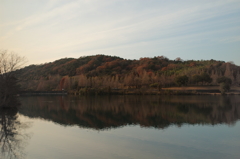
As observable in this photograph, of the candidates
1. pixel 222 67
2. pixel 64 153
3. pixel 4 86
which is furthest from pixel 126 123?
pixel 222 67

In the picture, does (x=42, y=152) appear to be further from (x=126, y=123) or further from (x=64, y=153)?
(x=126, y=123)

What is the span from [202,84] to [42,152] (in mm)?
57060

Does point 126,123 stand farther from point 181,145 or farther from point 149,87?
point 149,87

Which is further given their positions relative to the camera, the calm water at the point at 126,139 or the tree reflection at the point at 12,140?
the tree reflection at the point at 12,140

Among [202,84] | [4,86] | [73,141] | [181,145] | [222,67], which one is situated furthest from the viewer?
[222,67]

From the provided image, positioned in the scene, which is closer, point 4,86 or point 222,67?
point 4,86

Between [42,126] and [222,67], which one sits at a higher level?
[222,67]

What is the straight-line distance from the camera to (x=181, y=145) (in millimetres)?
10219

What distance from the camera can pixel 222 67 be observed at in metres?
69.4

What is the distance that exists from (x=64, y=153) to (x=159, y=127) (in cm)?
701

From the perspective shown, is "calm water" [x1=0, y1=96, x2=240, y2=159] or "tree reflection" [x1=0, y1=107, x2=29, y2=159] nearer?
"calm water" [x1=0, y1=96, x2=240, y2=159]

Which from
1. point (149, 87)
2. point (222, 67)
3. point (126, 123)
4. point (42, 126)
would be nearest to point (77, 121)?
point (42, 126)

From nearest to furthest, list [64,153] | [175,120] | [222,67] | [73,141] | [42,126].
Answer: [64,153]
[73,141]
[42,126]
[175,120]
[222,67]

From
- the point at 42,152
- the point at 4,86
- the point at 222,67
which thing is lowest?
the point at 42,152
